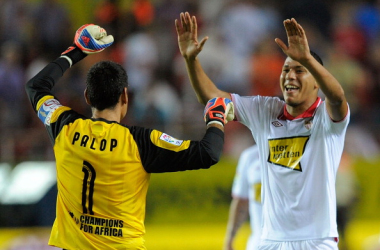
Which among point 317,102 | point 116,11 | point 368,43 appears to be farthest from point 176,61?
point 317,102

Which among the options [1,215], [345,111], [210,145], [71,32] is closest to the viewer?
[210,145]

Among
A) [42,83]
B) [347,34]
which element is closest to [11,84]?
[347,34]

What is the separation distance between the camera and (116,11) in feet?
41.4

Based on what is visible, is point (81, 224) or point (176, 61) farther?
point (176, 61)

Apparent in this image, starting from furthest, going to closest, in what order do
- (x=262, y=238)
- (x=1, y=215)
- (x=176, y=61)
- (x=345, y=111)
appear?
(x=176, y=61)
(x=1, y=215)
(x=262, y=238)
(x=345, y=111)

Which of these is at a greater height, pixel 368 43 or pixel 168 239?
pixel 368 43

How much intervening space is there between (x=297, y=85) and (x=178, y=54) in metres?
7.35

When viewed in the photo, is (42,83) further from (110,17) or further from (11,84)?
(110,17)

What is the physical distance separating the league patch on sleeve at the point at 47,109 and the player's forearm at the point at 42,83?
10cm

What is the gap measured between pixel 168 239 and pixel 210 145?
18.7 feet

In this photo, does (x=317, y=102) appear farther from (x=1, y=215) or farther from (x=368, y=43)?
(x=368, y=43)

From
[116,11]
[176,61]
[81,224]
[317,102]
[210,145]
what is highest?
A: [116,11]

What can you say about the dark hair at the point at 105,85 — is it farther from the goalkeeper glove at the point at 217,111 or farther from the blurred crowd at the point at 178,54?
the blurred crowd at the point at 178,54

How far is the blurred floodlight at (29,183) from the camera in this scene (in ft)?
32.1
